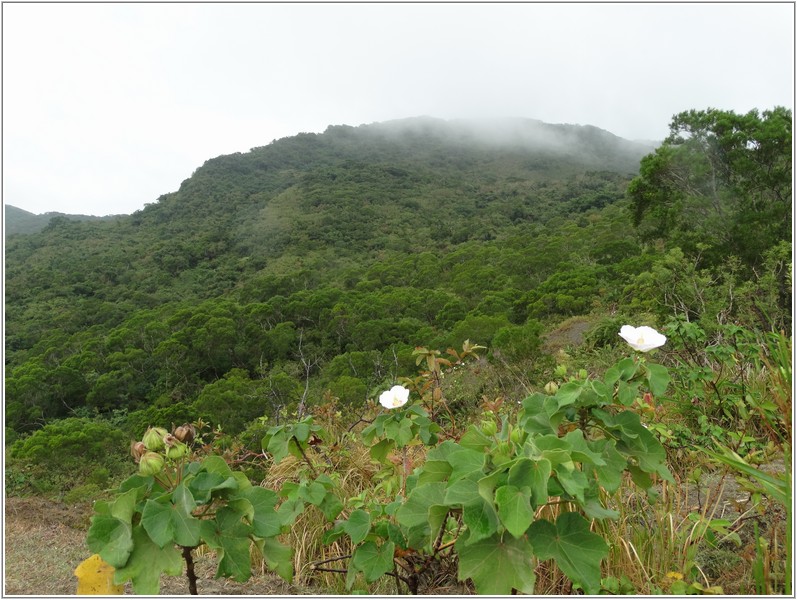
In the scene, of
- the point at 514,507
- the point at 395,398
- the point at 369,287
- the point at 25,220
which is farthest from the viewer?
the point at 25,220

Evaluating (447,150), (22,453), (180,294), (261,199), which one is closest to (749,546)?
(22,453)

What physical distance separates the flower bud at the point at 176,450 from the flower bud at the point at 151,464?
20mm

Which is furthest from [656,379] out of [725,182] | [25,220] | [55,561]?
[25,220]

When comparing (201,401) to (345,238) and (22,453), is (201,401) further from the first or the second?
(345,238)

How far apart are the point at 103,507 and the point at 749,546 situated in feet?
5.17

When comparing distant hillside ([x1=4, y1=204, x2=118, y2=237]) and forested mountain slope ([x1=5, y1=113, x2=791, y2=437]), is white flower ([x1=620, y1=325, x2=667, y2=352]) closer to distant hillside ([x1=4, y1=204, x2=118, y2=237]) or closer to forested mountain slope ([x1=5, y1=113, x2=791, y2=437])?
forested mountain slope ([x1=5, y1=113, x2=791, y2=437])

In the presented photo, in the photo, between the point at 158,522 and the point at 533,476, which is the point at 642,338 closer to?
the point at 533,476

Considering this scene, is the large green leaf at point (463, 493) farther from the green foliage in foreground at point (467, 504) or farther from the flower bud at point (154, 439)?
the flower bud at point (154, 439)

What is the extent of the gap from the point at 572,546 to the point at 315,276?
28.0 metres

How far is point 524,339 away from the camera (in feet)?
28.8

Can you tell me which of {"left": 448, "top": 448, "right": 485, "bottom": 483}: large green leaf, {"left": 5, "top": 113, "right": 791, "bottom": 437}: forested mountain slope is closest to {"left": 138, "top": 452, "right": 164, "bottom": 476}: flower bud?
{"left": 448, "top": 448, "right": 485, "bottom": 483}: large green leaf

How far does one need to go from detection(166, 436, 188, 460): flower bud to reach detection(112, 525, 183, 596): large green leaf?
5.5 inches

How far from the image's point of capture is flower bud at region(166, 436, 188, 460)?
101 centimetres

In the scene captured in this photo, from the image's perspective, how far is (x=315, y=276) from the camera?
28328mm
